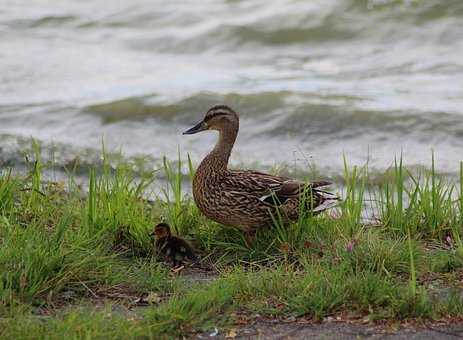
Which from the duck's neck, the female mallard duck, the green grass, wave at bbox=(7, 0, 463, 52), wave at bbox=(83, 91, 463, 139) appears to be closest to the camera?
the green grass

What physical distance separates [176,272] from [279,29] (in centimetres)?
860

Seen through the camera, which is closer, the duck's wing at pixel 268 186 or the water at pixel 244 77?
the duck's wing at pixel 268 186

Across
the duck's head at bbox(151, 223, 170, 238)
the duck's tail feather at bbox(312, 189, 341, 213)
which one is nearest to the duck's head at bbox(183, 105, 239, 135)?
the duck's tail feather at bbox(312, 189, 341, 213)

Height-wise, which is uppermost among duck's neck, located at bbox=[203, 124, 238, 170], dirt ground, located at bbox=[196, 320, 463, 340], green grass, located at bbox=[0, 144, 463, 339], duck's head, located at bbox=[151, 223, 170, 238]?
duck's neck, located at bbox=[203, 124, 238, 170]

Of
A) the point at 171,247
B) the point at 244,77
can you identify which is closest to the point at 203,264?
the point at 171,247

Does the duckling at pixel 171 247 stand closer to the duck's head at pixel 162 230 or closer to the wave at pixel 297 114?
the duck's head at pixel 162 230

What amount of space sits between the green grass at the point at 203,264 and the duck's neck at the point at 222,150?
1.06ft

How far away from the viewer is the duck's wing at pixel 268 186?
5527 mm

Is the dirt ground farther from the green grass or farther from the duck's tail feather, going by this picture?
the duck's tail feather

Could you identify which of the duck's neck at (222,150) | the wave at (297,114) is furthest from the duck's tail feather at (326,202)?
the wave at (297,114)

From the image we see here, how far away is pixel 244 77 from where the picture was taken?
11492 millimetres

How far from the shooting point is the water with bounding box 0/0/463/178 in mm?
9398

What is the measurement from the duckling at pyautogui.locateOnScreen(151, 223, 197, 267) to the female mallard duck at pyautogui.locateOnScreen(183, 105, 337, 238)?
0.39 metres

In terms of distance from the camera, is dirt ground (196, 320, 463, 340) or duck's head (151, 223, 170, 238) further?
duck's head (151, 223, 170, 238)
